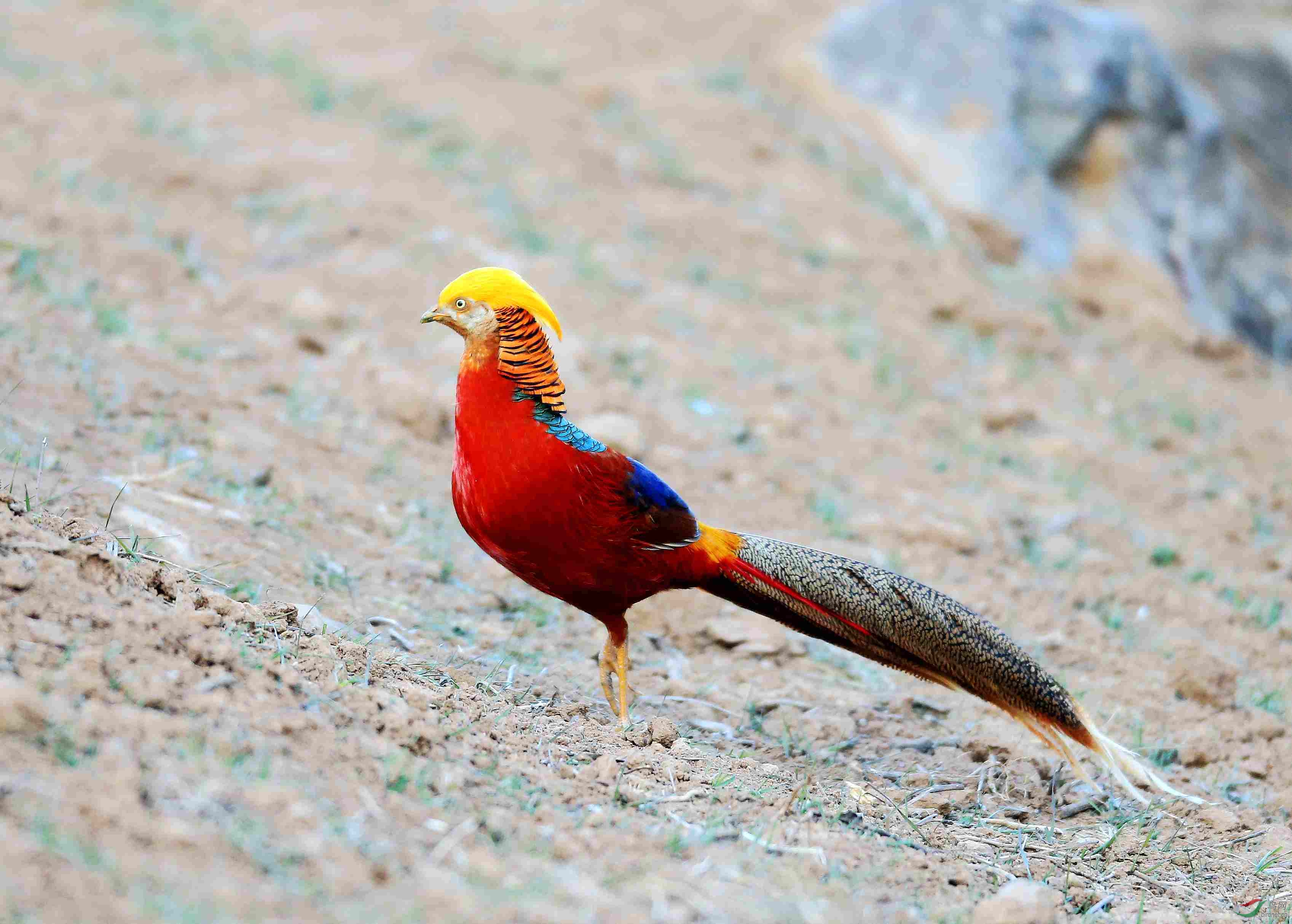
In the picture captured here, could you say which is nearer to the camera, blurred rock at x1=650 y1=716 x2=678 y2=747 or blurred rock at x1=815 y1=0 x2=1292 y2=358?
blurred rock at x1=650 y1=716 x2=678 y2=747

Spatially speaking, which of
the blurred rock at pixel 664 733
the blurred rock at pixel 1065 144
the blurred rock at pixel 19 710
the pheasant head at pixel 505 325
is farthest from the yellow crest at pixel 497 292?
the blurred rock at pixel 1065 144

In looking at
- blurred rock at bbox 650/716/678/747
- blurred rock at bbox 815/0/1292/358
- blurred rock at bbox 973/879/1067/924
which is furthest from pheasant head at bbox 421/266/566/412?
blurred rock at bbox 815/0/1292/358

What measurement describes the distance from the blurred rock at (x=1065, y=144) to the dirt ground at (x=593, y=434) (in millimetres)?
332

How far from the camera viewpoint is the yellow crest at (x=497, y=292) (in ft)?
10.3

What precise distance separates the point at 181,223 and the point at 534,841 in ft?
15.9

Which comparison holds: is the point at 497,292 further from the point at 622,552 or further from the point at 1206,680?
the point at 1206,680

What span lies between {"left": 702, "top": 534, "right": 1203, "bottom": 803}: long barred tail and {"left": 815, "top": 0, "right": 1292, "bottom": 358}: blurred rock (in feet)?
17.2

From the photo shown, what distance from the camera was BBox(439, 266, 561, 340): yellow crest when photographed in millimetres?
3152

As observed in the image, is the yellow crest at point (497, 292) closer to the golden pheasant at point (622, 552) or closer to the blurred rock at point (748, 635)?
the golden pheasant at point (622, 552)

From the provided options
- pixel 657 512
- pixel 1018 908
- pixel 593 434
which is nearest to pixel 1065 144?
pixel 593 434

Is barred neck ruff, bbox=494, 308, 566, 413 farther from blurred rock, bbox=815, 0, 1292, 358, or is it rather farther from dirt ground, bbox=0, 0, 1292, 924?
blurred rock, bbox=815, 0, 1292, 358

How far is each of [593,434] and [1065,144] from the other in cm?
506

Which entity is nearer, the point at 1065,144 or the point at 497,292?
the point at 497,292

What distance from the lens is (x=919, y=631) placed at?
340cm
